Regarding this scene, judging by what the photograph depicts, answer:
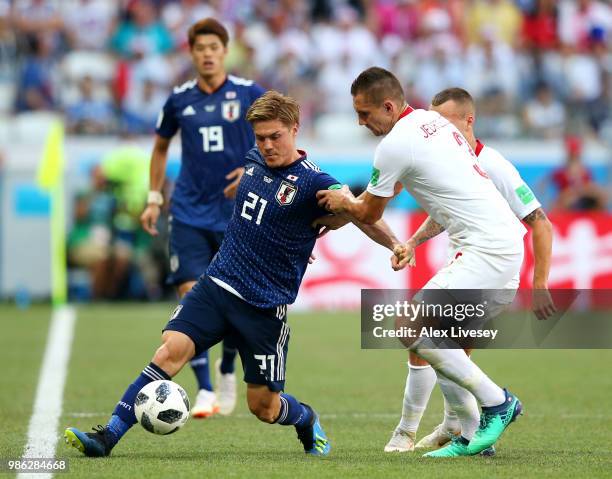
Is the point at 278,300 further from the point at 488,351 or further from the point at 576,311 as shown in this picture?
the point at 576,311

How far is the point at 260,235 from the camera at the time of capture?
21.7 ft

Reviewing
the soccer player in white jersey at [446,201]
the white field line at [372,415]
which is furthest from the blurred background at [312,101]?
the soccer player in white jersey at [446,201]

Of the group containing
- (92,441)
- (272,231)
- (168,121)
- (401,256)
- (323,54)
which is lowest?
(92,441)

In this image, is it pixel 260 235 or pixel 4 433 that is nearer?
pixel 260 235

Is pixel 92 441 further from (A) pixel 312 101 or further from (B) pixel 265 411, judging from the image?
(A) pixel 312 101

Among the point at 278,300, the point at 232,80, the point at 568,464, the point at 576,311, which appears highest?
the point at 232,80

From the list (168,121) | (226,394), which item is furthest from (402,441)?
(168,121)

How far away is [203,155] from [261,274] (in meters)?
→ 2.50

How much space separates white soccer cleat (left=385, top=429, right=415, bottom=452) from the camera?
23.4ft

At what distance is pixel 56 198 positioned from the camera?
17.8m

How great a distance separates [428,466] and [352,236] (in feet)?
34.9

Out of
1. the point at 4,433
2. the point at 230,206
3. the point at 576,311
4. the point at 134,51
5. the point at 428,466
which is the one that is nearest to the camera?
the point at 428,466

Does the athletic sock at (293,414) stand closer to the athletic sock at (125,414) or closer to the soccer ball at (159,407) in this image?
the soccer ball at (159,407)

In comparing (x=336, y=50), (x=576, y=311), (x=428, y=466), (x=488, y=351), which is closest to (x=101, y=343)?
(x=488, y=351)
